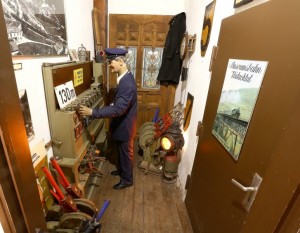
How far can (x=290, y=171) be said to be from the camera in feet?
1.76

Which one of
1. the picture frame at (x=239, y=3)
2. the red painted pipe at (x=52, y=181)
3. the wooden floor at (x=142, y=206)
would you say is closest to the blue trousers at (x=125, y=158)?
the wooden floor at (x=142, y=206)

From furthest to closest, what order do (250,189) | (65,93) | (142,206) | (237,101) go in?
1. (142,206)
2. (65,93)
3. (237,101)
4. (250,189)

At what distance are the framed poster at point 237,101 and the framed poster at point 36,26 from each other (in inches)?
54.1

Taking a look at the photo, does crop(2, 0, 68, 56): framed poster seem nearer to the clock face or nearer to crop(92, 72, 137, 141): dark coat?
crop(92, 72, 137, 141): dark coat

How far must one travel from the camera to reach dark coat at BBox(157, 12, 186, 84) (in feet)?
8.54

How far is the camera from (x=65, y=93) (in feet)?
5.39

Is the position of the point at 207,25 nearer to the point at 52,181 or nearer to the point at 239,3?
the point at 239,3

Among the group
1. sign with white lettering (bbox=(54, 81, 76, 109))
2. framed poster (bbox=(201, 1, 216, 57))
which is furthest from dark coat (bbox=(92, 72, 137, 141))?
framed poster (bbox=(201, 1, 216, 57))

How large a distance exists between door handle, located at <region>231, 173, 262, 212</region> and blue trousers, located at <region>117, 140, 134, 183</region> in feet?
4.76

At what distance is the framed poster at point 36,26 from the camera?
1.10 metres

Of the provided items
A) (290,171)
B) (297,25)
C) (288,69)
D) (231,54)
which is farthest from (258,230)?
(231,54)

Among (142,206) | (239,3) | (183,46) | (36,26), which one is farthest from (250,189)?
(183,46)

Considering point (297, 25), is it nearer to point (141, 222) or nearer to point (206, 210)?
point (206, 210)

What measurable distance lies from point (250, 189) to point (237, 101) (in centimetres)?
50
